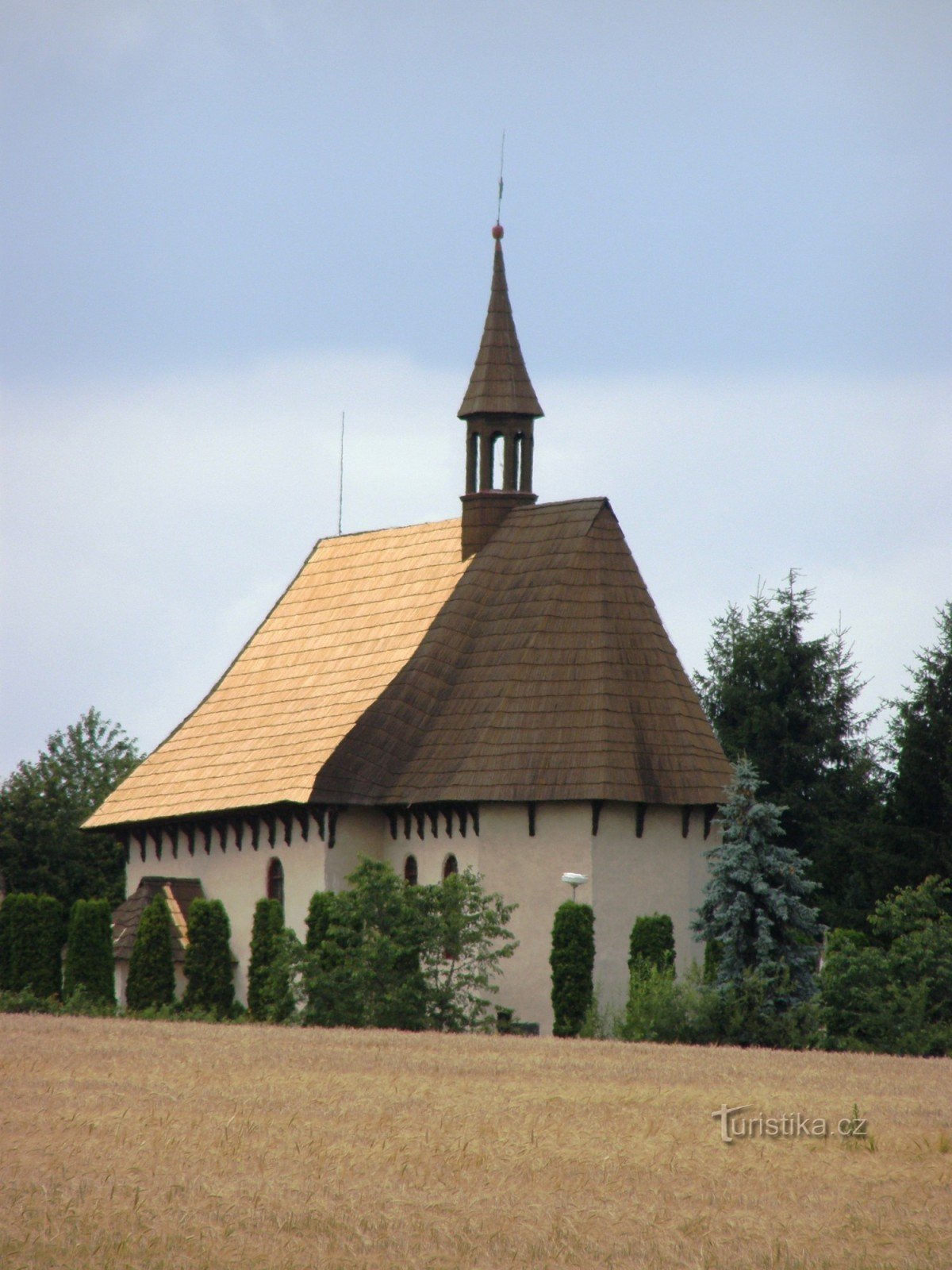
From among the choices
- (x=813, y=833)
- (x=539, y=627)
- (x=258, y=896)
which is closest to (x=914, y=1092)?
(x=539, y=627)

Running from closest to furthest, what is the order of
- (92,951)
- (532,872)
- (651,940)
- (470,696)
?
(651,940) < (532,872) < (470,696) < (92,951)

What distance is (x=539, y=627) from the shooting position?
44688mm

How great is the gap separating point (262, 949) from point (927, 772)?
17695mm

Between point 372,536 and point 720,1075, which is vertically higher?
point 372,536

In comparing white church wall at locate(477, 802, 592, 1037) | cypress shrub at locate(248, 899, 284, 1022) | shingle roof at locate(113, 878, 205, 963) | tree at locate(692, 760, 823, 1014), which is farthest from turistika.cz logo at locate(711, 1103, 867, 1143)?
shingle roof at locate(113, 878, 205, 963)

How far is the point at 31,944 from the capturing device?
4681 cm

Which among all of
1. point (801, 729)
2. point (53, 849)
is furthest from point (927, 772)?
point (53, 849)

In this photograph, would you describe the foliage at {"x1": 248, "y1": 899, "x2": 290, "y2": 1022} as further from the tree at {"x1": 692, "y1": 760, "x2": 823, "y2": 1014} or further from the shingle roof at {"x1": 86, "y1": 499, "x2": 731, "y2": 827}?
the tree at {"x1": 692, "y1": 760, "x2": 823, "y2": 1014}

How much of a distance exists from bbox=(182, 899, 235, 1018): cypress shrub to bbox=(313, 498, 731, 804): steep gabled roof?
13.3 feet

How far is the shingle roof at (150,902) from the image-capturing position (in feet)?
156

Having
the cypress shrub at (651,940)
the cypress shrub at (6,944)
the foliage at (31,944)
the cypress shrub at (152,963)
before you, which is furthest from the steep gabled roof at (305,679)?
the cypress shrub at (651,940)

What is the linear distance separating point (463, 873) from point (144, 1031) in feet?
30.5

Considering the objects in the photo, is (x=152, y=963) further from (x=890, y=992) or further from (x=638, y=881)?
(x=890, y=992)

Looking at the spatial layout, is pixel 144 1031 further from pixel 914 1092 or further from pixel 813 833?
pixel 813 833
